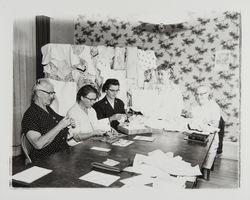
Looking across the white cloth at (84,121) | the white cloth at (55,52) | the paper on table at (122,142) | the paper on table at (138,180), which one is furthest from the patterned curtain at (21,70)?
the paper on table at (138,180)

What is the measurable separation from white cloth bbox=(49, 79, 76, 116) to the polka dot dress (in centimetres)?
5

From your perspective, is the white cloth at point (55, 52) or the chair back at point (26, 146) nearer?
the chair back at point (26, 146)

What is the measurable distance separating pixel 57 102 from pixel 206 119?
1.23 m

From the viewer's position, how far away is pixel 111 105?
7.54 feet

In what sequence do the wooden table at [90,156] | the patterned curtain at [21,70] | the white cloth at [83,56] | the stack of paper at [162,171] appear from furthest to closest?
the white cloth at [83,56]
the patterned curtain at [21,70]
the stack of paper at [162,171]
the wooden table at [90,156]

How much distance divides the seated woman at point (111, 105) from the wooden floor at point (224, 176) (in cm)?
84

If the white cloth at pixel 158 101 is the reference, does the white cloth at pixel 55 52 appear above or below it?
above

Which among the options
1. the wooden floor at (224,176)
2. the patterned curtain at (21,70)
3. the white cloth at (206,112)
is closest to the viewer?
the patterned curtain at (21,70)

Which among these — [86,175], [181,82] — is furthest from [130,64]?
[86,175]

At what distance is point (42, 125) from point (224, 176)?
1418mm

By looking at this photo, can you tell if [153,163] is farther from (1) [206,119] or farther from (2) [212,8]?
(2) [212,8]

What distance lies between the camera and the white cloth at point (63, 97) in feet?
6.69

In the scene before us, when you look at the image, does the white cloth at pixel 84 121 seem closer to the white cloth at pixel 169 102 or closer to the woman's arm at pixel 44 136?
the woman's arm at pixel 44 136

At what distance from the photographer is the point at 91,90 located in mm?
2244
